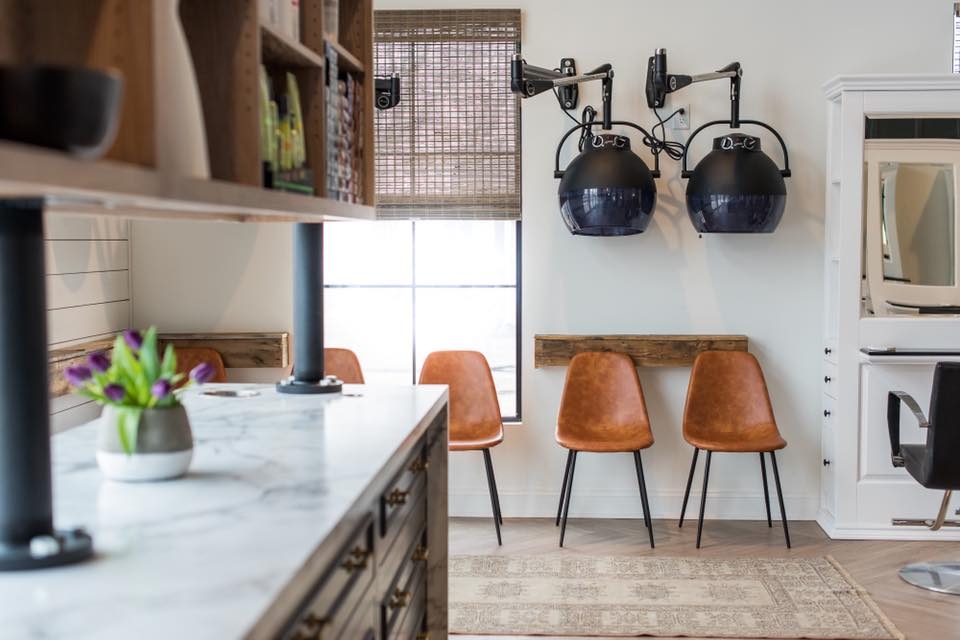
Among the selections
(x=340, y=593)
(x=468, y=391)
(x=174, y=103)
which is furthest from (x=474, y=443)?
(x=174, y=103)

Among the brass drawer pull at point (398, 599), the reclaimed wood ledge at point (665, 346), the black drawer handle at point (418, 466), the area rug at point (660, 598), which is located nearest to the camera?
the brass drawer pull at point (398, 599)

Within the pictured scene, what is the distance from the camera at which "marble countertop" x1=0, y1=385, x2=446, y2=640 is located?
1226mm

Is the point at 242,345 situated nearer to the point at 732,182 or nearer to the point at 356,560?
the point at 732,182

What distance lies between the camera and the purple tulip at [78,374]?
6.33 feet

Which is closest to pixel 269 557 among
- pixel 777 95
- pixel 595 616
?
pixel 595 616

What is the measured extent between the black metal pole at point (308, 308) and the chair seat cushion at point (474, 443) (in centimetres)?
151

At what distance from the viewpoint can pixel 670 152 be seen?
16.6 feet

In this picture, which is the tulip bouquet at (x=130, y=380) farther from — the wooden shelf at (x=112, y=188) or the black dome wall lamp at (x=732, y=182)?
the black dome wall lamp at (x=732, y=182)

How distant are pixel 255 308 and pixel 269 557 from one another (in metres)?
3.96

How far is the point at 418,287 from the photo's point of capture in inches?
211

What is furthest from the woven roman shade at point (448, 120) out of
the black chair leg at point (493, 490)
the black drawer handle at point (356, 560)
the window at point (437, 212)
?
the black drawer handle at point (356, 560)

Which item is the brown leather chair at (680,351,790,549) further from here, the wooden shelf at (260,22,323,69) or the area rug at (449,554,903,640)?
the wooden shelf at (260,22,323,69)

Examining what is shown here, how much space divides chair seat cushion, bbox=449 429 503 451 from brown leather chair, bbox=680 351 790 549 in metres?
0.90

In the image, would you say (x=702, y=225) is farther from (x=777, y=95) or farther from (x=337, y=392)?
(x=337, y=392)
